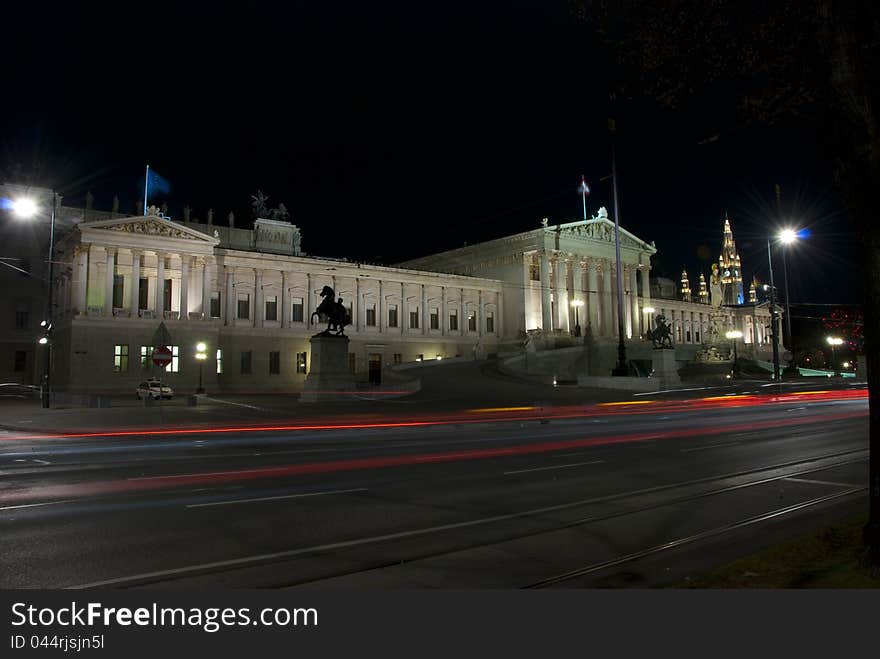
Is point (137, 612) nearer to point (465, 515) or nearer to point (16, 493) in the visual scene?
point (465, 515)

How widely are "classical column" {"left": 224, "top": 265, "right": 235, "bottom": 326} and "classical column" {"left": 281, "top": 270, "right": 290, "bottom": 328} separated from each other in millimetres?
5230

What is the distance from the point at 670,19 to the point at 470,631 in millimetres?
8381

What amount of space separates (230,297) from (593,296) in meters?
49.7

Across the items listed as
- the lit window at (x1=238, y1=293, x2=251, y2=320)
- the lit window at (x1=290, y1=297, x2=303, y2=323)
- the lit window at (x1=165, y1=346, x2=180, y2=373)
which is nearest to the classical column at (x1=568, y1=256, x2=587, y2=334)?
the lit window at (x1=290, y1=297, x2=303, y2=323)

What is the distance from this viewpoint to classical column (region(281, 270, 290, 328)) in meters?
69.4

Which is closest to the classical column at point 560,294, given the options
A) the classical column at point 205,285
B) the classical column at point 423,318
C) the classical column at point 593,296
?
the classical column at point 593,296

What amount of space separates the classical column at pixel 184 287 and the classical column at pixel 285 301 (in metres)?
11.2

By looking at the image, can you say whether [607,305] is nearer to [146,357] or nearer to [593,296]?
[593,296]

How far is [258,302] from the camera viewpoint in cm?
6800

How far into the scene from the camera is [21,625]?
4.91 meters

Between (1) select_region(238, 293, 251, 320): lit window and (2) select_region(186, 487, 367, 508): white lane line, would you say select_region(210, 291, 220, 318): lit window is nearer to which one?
(1) select_region(238, 293, 251, 320): lit window

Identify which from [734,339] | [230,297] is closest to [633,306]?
[734,339]

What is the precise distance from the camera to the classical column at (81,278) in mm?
55438

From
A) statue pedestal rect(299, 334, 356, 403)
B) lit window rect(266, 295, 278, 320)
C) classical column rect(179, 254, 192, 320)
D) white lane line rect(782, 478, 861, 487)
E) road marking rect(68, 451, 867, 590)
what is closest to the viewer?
road marking rect(68, 451, 867, 590)
